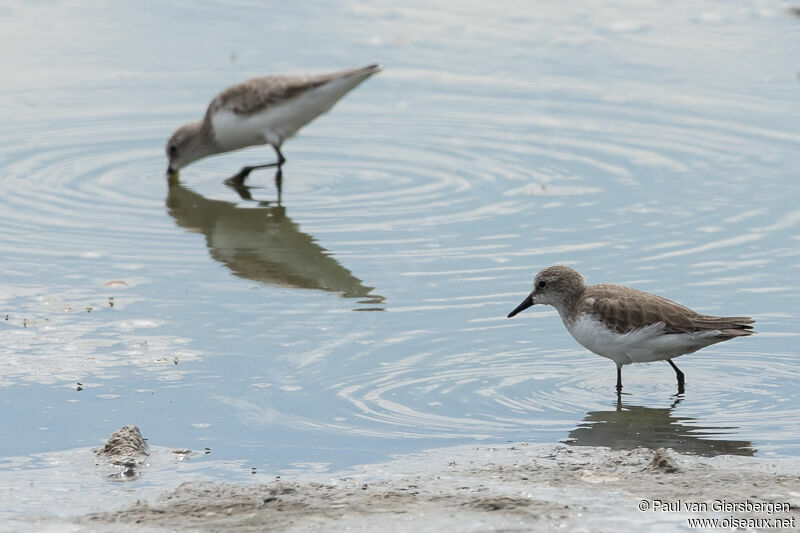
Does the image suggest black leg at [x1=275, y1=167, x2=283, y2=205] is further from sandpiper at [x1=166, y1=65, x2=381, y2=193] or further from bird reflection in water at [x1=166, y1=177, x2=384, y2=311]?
bird reflection in water at [x1=166, y1=177, x2=384, y2=311]

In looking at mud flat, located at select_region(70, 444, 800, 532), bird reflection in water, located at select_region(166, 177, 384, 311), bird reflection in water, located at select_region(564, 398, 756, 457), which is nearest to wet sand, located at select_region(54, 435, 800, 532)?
mud flat, located at select_region(70, 444, 800, 532)

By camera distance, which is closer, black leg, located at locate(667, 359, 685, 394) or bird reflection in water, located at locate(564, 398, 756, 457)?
bird reflection in water, located at locate(564, 398, 756, 457)

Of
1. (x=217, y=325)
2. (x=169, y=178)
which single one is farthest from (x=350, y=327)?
(x=169, y=178)

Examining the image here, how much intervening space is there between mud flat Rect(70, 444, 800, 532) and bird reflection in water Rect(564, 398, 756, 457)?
0.78ft

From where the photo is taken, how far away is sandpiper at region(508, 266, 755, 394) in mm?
8172

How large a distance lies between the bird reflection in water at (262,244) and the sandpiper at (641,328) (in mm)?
1762

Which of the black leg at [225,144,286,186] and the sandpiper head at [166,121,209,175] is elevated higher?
the sandpiper head at [166,121,209,175]

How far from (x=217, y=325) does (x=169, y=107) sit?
6.66 m

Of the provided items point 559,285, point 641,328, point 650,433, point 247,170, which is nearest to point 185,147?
point 247,170

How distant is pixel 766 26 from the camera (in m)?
17.4

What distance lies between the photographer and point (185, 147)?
13.8 meters

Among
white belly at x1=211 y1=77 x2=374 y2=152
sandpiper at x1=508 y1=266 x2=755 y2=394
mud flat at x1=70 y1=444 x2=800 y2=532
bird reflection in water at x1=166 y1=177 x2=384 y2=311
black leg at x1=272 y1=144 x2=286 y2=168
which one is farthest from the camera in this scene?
black leg at x1=272 y1=144 x2=286 y2=168

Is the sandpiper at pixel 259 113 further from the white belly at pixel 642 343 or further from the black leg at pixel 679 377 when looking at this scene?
the black leg at pixel 679 377

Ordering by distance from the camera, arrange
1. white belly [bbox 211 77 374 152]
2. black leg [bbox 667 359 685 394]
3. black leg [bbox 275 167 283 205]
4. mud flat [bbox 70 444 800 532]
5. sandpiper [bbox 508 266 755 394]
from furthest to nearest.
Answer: white belly [bbox 211 77 374 152], black leg [bbox 275 167 283 205], black leg [bbox 667 359 685 394], sandpiper [bbox 508 266 755 394], mud flat [bbox 70 444 800 532]
